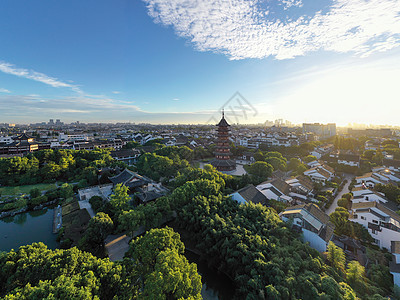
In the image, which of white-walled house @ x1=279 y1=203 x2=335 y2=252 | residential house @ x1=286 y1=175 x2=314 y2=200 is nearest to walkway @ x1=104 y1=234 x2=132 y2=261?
white-walled house @ x1=279 y1=203 x2=335 y2=252

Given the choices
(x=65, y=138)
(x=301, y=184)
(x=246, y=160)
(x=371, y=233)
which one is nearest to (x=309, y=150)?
(x=246, y=160)

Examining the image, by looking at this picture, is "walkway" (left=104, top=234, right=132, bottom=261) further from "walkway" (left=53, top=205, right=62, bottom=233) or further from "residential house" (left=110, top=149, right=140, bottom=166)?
"residential house" (left=110, top=149, right=140, bottom=166)

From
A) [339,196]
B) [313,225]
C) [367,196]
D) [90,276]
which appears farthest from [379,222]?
[90,276]

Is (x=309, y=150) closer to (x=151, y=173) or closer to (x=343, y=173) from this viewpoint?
(x=343, y=173)

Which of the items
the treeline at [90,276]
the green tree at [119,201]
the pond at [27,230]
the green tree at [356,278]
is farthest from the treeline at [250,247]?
the pond at [27,230]

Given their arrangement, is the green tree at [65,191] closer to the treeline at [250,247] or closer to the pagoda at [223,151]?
the treeline at [250,247]

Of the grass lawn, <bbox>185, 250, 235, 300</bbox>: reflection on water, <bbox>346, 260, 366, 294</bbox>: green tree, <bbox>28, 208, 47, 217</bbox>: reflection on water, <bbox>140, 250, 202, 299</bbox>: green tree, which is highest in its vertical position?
<bbox>140, 250, 202, 299</bbox>: green tree

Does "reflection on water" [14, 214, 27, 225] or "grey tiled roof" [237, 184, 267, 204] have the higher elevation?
"grey tiled roof" [237, 184, 267, 204]
